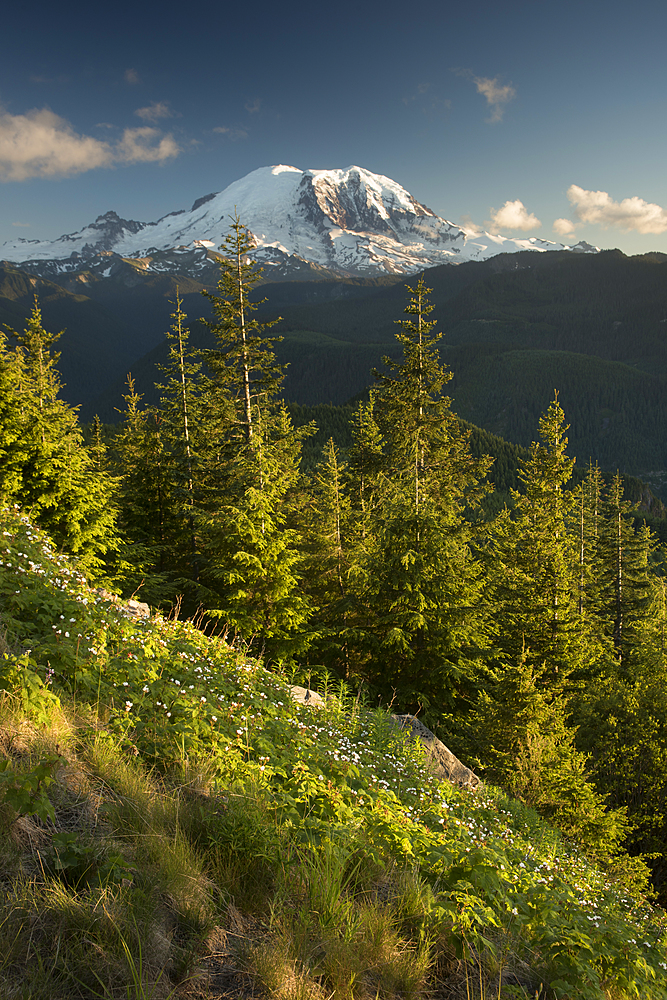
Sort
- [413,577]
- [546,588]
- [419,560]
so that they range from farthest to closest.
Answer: [546,588]
[413,577]
[419,560]

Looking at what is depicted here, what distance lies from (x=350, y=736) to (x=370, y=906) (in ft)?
11.5

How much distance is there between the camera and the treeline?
1396cm

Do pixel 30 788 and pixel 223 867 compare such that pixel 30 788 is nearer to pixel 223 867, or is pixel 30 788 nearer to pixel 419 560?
pixel 223 867

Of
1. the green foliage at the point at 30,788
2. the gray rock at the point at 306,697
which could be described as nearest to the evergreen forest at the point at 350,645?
the green foliage at the point at 30,788

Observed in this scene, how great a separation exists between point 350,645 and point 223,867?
47.7ft

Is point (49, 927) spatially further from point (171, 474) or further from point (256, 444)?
point (171, 474)

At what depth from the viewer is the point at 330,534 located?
21594 millimetres

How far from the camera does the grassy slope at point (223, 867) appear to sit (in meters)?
2.29

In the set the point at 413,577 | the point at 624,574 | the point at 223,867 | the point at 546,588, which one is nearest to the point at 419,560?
the point at 413,577

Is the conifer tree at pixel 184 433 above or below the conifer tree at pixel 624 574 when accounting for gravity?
above

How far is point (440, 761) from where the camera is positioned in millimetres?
8430

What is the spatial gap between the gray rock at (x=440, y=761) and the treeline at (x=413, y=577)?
4.05 m

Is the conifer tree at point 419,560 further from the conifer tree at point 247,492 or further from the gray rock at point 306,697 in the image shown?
the gray rock at point 306,697

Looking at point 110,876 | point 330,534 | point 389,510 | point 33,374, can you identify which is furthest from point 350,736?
point 33,374
